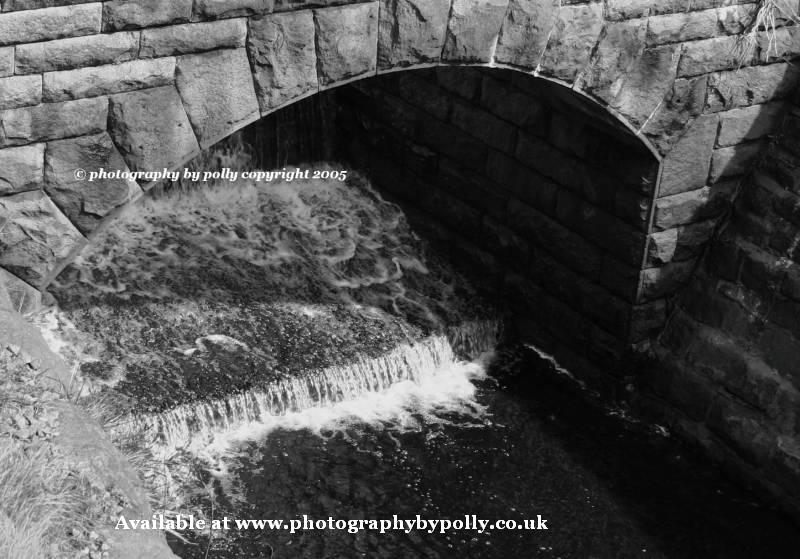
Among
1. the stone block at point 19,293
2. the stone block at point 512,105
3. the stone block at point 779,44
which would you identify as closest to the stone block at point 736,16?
the stone block at point 779,44

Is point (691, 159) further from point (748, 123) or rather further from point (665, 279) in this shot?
A: point (665, 279)

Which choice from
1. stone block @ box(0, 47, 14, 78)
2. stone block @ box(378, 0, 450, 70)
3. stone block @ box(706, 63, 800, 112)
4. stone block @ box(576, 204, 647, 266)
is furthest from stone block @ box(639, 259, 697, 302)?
stone block @ box(0, 47, 14, 78)

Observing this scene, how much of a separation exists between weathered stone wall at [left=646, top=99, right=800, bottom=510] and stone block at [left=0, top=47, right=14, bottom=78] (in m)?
4.99

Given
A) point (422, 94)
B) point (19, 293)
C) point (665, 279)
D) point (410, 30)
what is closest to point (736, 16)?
point (665, 279)

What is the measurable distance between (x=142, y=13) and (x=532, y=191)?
4.03 m

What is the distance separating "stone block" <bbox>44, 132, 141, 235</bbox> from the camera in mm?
5281

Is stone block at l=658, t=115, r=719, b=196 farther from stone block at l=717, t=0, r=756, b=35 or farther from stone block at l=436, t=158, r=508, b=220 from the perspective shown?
stone block at l=436, t=158, r=508, b=220

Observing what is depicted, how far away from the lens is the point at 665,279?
805cm

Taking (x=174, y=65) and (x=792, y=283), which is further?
(x=792, y=283)

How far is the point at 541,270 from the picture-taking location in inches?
341

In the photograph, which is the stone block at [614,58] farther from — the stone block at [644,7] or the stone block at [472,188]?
the stone block at [472,188]

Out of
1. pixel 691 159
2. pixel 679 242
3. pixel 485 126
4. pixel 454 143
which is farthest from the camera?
pixel 454 143

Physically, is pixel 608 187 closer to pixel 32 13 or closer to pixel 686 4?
pixel 686 4

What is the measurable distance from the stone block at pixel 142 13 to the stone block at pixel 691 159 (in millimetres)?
3616
